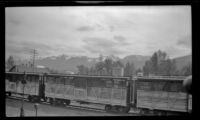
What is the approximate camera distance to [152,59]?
1.88 metres

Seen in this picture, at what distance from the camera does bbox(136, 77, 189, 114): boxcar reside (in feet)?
6.29

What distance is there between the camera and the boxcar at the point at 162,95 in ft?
6.29

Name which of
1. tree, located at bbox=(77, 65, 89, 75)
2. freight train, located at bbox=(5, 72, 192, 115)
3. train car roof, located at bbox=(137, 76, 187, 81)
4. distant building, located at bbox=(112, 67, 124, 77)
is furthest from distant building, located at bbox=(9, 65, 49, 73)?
train car roof, located at bbox=(137, 76, 187, 81)

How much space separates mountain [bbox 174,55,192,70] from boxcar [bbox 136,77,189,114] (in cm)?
16

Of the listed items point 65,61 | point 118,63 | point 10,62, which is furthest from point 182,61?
point 10,62

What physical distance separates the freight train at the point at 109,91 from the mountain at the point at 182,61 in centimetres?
16

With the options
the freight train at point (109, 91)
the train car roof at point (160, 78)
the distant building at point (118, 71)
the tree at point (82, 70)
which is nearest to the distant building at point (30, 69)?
the freight train at point (109, 91)

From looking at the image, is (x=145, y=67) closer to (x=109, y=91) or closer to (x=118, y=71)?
(x=118, y=71)

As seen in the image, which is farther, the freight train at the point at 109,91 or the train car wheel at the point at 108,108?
the train car wheel at the point at 108,108

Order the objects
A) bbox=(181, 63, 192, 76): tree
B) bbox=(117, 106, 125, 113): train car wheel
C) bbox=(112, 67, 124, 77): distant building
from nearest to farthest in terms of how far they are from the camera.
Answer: bbox=(181, 63, 192, 76): tree, bbox=(112, 67, 124, 77): distant building, bbox=(117, 106, 125, 113): train car wheel

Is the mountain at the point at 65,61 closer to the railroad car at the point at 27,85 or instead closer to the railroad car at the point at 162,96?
the railroad car at the point at 27,85

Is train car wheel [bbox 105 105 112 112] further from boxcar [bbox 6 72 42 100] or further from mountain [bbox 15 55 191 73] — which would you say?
boxcar [bbox 6 72 42 100]

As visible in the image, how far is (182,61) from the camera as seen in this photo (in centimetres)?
185

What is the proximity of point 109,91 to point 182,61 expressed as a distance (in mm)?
1105
